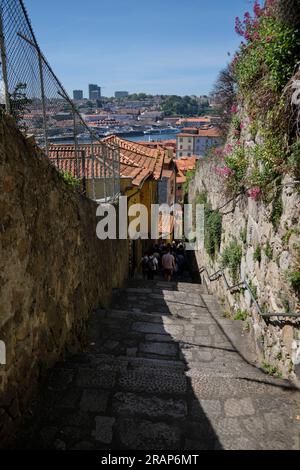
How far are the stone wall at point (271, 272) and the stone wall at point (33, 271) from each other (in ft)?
8.38

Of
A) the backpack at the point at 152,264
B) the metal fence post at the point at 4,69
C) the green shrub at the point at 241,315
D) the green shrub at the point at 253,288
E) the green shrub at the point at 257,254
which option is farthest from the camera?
the backpack at the point at 152,264

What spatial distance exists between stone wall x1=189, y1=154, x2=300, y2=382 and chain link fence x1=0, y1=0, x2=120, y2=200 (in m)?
2.94

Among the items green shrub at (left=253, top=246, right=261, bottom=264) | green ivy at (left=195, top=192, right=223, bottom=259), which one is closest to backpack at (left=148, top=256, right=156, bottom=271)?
green ivy at (left=195, top=192, right=223, bottom=259)

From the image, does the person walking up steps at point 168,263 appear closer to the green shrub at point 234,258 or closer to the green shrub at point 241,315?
the green shrub at point 234,258

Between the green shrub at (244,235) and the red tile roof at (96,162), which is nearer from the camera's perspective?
the red tile roof at (96,162)

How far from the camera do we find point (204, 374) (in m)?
4.36

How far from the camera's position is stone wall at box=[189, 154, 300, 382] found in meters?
4.30

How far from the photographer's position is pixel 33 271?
12.5 ft

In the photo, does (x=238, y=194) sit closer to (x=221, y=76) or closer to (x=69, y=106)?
(x=69, y=106)

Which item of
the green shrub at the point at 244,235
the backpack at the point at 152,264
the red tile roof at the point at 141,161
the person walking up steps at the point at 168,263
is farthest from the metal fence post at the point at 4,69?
the person walking up steps at the point at 168,263

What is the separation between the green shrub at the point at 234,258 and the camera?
745 cm

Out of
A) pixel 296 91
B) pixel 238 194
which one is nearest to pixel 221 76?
pixel 238 194

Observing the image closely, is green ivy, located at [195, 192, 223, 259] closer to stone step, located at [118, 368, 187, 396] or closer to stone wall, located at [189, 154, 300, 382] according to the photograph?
stone wall, located at [189, 154, 300, 382]
